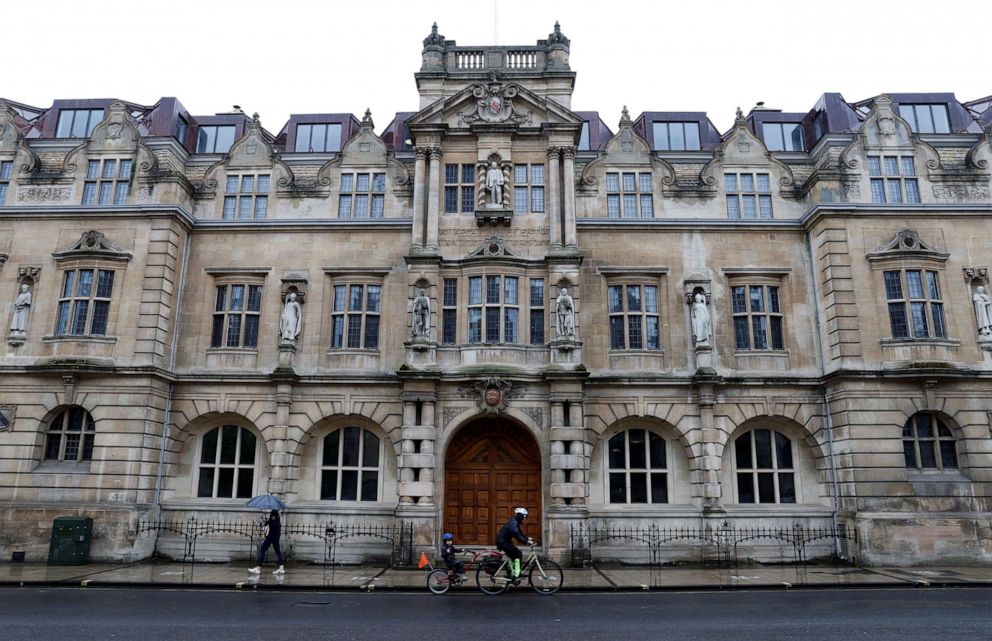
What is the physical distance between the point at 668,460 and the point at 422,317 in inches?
386

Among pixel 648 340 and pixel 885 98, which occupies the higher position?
pixel 885 98

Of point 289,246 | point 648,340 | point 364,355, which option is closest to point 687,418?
point 648,340

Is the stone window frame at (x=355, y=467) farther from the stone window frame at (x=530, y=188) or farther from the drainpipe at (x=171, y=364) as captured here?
the stone window frame at (x=530, y=188)

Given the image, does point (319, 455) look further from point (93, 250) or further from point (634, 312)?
point (634, 312)

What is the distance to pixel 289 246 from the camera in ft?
81.1

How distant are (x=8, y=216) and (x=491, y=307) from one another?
17.7 metres

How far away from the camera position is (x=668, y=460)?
23.2 meters

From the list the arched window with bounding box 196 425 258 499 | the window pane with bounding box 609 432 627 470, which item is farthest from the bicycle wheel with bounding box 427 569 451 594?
the arched window with bounding box 196 425 258 499

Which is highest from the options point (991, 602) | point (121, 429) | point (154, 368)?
point (154, 368)

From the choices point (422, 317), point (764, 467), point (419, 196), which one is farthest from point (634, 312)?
point (419, 196)

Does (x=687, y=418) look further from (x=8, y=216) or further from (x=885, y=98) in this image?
(x=8, y=216)

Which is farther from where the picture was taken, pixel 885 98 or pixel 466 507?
pixel 885 98

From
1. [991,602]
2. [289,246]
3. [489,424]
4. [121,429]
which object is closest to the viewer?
[991,602]

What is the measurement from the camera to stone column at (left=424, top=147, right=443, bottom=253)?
23.6 meters
